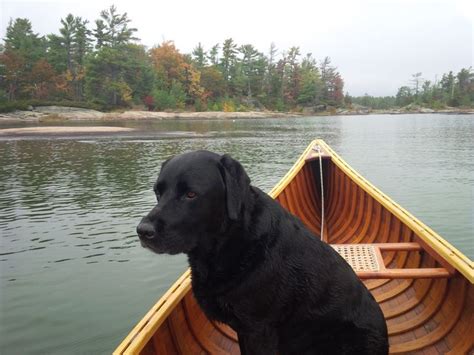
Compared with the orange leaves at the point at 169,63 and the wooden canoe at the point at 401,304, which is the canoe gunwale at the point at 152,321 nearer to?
the wooden canoe at the point at 401,304

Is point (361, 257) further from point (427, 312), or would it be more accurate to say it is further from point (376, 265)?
point (427, 312)

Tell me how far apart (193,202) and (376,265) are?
232 centimetres

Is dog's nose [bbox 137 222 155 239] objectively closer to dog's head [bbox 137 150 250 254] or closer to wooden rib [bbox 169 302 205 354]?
dog's head [bbox 137 150 250 254]

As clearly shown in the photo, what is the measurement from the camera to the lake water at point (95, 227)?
600cm

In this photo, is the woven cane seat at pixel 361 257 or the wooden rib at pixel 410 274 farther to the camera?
the woven cane seat at pixel 361 257

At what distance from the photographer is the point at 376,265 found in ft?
12.4

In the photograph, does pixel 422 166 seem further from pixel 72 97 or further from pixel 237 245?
pixel 72 97

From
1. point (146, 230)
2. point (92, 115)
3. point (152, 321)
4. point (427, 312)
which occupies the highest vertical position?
point (92, 115)

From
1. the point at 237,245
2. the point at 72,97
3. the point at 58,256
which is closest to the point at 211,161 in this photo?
the point at 237,245

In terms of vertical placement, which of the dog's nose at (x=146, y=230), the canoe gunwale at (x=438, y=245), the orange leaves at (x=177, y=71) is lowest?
the canoe gunwale at (x=438, y=245)

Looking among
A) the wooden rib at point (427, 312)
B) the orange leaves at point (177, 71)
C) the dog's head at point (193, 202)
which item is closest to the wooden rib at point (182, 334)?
the dog's head at point (193, 202)

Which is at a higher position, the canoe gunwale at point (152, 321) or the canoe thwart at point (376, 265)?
the canoe thwart at point (376, 265)

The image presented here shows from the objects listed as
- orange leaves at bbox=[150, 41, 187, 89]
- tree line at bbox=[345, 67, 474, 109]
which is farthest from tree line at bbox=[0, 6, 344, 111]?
tree line at bbox=[345, 67, 474, 109]

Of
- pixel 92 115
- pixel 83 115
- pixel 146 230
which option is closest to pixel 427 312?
pixel 146 230
